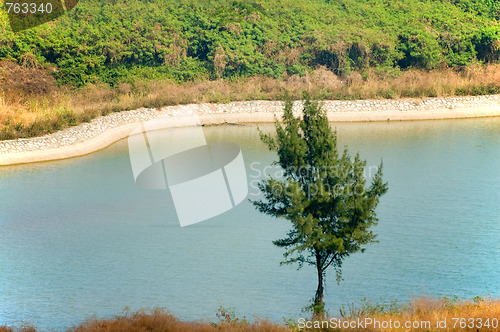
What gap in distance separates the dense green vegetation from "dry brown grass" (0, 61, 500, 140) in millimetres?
1289

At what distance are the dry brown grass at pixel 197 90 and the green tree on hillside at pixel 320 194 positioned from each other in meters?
18.1

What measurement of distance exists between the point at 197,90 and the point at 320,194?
84.4 feet

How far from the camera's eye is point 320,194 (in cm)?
1396

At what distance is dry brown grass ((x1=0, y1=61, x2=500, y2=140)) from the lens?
32531mm

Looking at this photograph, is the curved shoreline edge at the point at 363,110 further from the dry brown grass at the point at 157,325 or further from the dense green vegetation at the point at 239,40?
the dry brown grass at the point at 157,325

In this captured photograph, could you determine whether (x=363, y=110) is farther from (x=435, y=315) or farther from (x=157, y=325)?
(x=157, y=325)

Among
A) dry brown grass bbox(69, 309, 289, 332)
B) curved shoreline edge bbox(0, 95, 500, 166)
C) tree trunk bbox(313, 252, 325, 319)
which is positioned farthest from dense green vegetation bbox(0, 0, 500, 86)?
dry brown grass bbox(69, 309, 289, 332)

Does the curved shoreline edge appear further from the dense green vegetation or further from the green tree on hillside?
the green tree on hillside

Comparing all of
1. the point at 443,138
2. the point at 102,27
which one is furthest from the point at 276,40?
the point at 443,138

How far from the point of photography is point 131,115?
1348 inches

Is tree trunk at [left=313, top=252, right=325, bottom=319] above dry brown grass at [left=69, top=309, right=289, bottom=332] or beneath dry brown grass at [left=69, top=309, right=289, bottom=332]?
beneath

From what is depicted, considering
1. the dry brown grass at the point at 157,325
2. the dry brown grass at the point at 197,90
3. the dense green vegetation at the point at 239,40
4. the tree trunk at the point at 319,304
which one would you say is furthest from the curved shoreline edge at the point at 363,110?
the dry brown grass at the point at 157,325

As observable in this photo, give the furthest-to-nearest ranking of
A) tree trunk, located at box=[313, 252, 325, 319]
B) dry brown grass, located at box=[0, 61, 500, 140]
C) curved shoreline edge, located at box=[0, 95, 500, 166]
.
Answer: curved shoreline edge, located at box=[0, 95, 500, 166] → dry brown grass, located at box=[0, 61, 500, 140] → tree trunk, located at box=[313, 252, 325, 319]

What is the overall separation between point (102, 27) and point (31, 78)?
325 inches
